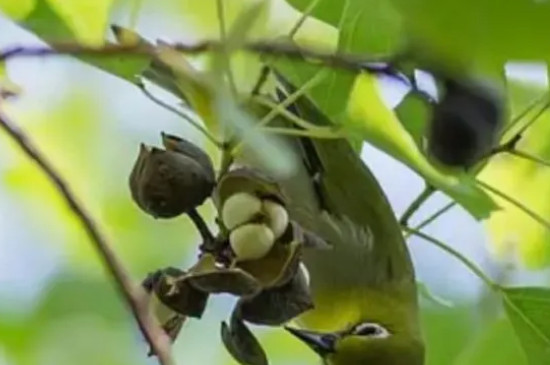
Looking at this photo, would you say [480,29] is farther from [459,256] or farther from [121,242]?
[121,242]

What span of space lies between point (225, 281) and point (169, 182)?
0.08 m

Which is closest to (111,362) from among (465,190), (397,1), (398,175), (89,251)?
(89,251)

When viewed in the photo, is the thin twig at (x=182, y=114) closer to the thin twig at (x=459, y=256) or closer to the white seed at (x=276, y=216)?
the white seed at (x=276, y=216)

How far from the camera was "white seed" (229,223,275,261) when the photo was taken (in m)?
0.46

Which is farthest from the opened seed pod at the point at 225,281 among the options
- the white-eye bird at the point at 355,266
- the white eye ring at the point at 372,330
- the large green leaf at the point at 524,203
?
the white eye ring at the point at 372,330

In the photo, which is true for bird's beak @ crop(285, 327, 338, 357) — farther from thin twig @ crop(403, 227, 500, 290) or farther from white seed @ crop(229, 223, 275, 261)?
white seed @ crop(229, 223, 275, 261)

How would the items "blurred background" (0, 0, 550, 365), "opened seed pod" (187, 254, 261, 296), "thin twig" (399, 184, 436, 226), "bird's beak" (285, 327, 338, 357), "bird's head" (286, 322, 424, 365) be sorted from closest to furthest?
"opened seed pod" (187, 254, 261, 296) → "thin twig" (399, 184, 436, 226) → "blurred background" (0, 0, 550, 365) → "bird's beak" (285, 327, 338, 357) → "bird's head" (286, 322, 424, 365)

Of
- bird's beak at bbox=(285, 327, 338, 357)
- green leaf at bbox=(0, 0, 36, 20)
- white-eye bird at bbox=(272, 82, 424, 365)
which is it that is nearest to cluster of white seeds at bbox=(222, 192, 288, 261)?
green leaf at bbox=(0, 0, 36, 20)

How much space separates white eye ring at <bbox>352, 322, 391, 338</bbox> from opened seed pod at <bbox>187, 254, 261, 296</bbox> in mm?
708

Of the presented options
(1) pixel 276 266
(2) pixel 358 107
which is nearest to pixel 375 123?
(2) pixel 358 107

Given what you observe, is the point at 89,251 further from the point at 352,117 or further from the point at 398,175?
the point at 352,117

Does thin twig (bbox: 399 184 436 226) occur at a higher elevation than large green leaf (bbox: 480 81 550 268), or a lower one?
lower

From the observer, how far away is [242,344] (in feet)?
1.66

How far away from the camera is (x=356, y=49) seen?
1.55 ft
